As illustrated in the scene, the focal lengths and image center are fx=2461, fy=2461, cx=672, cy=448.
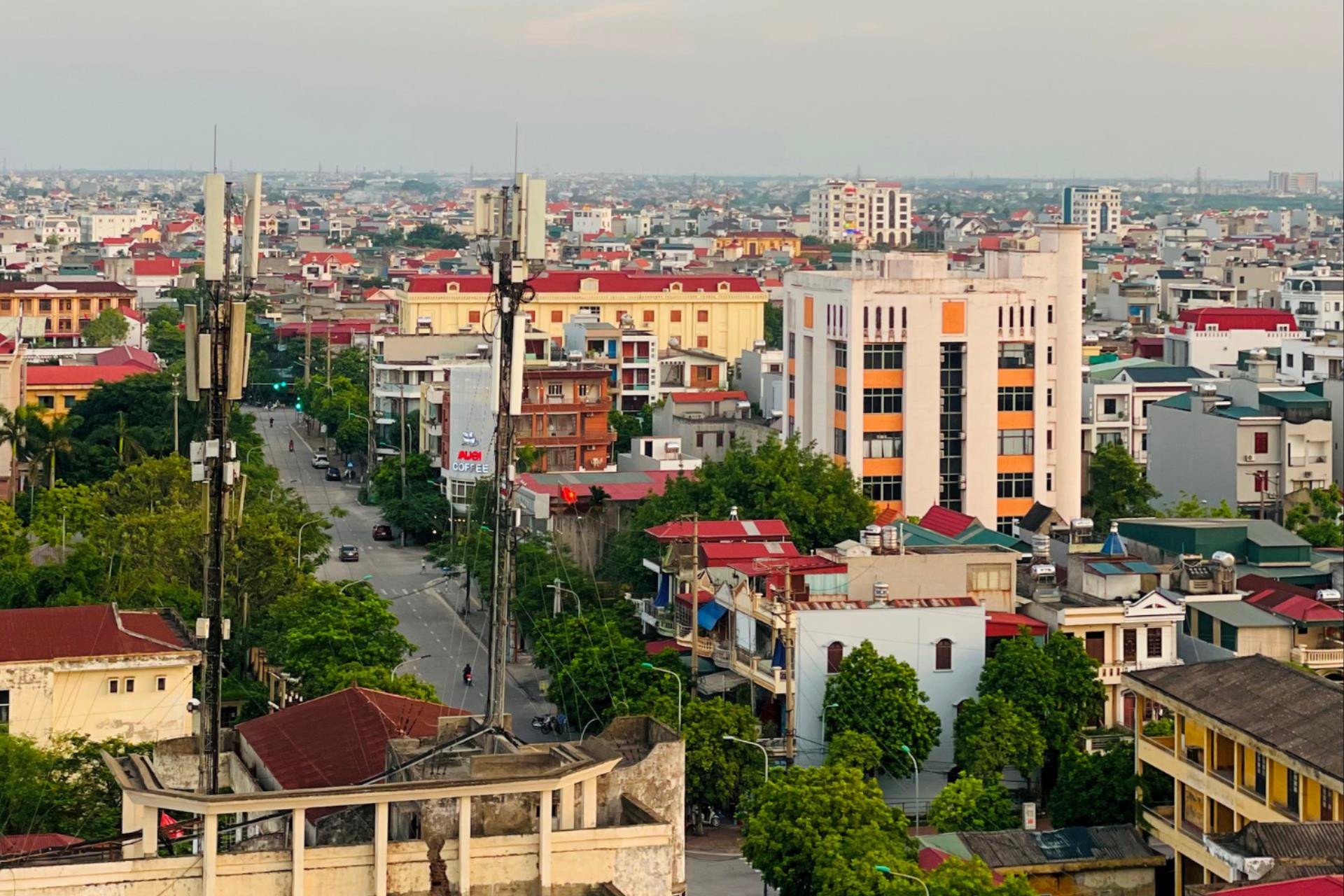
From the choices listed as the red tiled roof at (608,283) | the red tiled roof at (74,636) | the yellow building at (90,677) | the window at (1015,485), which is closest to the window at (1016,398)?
the window at (1015,485)

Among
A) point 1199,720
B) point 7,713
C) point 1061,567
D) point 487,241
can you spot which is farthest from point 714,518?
point 487,241

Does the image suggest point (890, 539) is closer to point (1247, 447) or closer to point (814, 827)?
point (814, 827)

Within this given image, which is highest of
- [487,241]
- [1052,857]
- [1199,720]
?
[487,241]

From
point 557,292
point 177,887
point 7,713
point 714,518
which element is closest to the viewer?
point 177,887

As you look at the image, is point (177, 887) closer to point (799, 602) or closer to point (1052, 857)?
point (1052, 857)

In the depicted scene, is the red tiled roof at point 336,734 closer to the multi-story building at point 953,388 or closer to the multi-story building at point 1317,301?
the multi-story building at point 953,388

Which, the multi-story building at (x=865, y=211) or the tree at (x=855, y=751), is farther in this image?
the multi-story building at (x=865, y=211)

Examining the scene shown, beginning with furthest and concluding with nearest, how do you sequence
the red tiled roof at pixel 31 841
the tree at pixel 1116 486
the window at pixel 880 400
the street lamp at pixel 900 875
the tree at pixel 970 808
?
the tree at pixel 1116 486 < the window at pixel 880 400 < the tree at pixel 970 808 < the street lamp at pixel 900 875 < the red tiled roof at pixel 31 841
